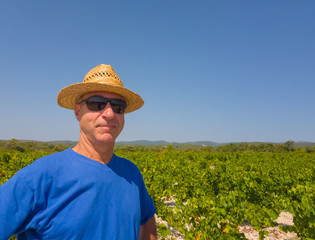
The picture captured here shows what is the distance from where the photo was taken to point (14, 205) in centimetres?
124

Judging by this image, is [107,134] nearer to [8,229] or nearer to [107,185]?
[107,185]

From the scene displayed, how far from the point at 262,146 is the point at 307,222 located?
270 ft

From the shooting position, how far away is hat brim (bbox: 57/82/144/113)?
179 cm

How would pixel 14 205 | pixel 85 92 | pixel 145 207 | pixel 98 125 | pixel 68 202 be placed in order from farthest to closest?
pixel 145 207
pixel 85 92
pixel 98 125
pixel 68 202
pixel 14 205

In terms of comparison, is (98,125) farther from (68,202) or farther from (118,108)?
(68,202)

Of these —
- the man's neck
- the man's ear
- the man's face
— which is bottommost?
the man's neck

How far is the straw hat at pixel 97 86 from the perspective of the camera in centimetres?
179

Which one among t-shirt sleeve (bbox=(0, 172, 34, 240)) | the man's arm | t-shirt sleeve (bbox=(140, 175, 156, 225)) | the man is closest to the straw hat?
the man

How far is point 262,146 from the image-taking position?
76062 mm

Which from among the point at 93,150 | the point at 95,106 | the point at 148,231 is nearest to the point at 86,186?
the point at 93,150

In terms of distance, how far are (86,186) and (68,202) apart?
6.5 inches

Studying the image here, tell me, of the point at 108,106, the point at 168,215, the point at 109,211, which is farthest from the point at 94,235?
the point at 168,215

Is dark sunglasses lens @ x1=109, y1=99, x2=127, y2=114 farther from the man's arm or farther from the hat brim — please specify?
the man's arm

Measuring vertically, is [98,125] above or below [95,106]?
below
